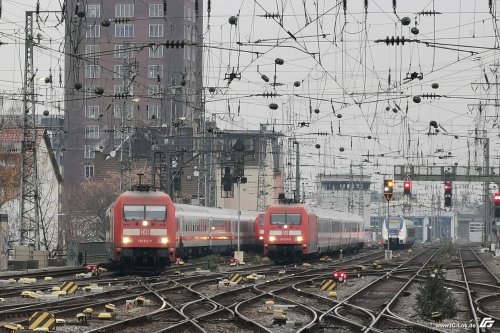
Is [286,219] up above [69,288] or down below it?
above

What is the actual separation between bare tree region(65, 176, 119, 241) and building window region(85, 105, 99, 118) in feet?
72.8

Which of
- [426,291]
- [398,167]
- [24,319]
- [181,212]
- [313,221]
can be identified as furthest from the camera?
[398,167]

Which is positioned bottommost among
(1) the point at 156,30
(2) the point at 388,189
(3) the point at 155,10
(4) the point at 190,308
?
(4) the point at 190,308

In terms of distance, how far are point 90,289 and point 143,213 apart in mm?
11302

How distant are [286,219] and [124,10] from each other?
81.9 metres

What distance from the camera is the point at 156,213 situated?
4128cm

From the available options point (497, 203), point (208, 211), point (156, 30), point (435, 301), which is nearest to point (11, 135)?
point (208, 211)

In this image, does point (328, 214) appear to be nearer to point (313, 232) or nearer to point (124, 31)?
point (313, 232)

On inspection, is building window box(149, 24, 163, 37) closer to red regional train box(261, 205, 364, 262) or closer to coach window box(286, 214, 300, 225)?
red regional train box(261, 205, 364, 262)

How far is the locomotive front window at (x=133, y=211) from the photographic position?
4097 cm

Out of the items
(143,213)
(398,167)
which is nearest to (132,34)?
(398,167)

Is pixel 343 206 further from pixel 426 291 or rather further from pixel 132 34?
pixel 426 291

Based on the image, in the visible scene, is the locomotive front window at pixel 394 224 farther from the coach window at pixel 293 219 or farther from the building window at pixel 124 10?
the building window at pixel 124 10

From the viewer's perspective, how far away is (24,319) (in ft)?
68.7
